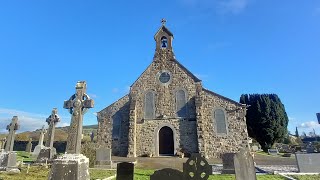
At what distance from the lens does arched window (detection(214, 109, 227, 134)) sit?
2130cm

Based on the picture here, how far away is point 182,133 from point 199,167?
1441cm

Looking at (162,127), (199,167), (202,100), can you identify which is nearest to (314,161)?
(199,167)

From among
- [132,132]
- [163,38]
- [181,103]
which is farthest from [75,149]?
[163,38]

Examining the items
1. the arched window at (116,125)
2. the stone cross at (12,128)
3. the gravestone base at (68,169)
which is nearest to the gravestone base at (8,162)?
the stone cross at (12,128)

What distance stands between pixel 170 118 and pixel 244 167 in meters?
15.0

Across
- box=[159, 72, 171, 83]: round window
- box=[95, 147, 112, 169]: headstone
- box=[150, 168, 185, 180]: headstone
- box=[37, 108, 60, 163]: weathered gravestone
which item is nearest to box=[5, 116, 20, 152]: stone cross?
box=[37, 108, 60, 163]: weathered gravestone

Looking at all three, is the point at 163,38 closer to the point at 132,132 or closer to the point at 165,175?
the point at 132,132

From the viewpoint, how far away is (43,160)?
14.0 m

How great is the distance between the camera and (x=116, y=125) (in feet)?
75.0

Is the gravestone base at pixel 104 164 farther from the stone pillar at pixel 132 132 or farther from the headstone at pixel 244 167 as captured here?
the headstone at pixel 244 167

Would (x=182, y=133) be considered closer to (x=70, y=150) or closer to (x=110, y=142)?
(x=110, y=142)

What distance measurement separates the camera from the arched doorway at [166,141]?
21.9 metres

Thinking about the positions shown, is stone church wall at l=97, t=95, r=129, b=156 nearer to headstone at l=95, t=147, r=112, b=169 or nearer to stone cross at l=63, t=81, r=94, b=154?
headstone at l=95, t=147, r=112, b=169

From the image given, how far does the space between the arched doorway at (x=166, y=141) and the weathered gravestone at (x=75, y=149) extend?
14882 mm
